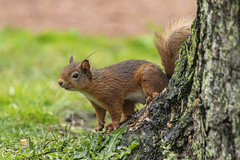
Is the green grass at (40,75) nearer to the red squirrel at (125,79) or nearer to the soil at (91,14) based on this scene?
the red squirrel at (125,79)

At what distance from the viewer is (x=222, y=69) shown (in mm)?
1996

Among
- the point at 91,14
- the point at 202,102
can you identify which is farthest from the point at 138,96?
the point at 91,14

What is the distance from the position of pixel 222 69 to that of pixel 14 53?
199 inches

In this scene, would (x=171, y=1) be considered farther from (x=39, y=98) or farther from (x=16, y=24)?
(x=39, y=98)

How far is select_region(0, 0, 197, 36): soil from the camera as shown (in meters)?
8.34

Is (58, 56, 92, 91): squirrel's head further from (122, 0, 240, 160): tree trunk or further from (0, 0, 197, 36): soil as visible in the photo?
(0, 0, 197, 36): soil

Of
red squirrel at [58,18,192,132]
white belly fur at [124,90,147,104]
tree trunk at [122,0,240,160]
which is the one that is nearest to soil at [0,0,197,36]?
red squirrel at [58,18,192,132]

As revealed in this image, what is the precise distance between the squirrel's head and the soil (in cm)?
490

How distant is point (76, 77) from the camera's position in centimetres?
333

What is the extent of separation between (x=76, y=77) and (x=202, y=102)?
145cm

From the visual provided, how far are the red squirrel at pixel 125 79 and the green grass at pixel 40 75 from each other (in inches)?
19.7

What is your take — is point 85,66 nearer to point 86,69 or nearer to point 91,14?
point 86,69

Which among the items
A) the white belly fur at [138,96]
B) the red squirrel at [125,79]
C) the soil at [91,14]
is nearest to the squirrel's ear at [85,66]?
the red squirrel at [125,79]

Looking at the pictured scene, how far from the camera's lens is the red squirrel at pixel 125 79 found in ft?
10.2
